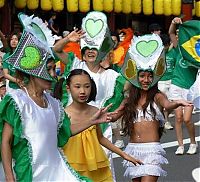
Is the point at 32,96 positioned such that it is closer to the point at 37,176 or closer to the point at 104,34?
the point at 37,176

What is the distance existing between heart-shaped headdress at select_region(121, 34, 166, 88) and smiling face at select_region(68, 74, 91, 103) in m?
0.67

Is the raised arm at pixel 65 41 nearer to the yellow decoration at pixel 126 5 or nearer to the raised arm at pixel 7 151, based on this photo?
the raised arm at pixel 7 151

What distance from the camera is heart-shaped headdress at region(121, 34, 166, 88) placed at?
578 centimetres

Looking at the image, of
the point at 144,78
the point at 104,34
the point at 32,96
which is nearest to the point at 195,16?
the point at 104,34

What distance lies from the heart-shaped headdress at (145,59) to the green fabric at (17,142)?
1.63 meters

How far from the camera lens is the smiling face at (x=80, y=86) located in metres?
5.16

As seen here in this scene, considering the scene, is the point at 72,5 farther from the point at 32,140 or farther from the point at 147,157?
the point at 32,140

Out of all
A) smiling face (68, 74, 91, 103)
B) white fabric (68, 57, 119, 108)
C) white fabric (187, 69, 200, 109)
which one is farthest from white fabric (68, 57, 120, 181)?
smiling face (68, 74, 91, 103)

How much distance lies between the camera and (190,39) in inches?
302

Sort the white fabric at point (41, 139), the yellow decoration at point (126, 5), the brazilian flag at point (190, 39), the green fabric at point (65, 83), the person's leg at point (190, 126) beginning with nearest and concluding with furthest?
the white fabric at point (41, 139) < the green fabric at point (65, 83) < the brazilian flag at point (190, 39) < the person's leg at point (190, 126) < the yellow decoration at point (126, 5)

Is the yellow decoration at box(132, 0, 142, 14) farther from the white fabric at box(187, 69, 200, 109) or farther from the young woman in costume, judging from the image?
the young woman in costume

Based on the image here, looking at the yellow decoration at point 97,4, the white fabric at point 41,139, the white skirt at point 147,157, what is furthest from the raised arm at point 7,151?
the yellow decoration at point 97,4

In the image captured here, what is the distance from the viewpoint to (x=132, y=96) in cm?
572

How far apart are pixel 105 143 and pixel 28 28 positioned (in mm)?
1207
